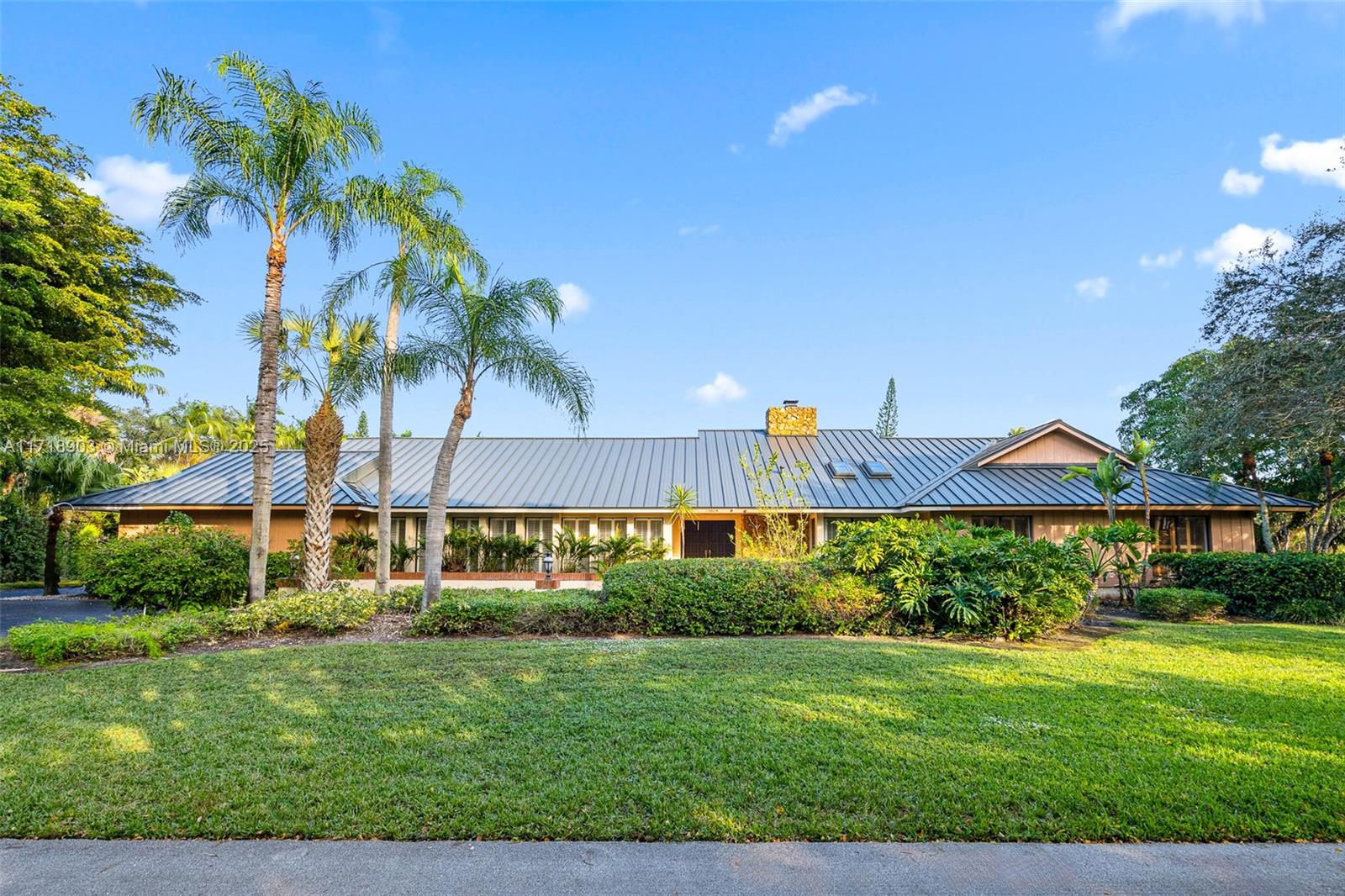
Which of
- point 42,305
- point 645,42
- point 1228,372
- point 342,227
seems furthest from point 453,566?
point 1228,372

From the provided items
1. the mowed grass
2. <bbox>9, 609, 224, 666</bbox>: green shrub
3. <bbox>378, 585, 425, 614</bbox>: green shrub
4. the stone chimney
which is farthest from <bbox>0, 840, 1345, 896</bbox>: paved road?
the stone chimney

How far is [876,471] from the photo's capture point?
19.3 meters

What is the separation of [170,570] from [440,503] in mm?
5150

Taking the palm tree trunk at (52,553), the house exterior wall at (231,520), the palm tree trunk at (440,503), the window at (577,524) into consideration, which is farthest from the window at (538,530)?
the palm tree trunk at (52,553)

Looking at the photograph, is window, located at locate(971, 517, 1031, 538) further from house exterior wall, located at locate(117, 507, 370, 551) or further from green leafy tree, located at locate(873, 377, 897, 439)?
green leafy tree, located at locate(873, 377, 897, 439)

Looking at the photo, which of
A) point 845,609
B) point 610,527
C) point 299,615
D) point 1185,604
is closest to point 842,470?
point 610,527

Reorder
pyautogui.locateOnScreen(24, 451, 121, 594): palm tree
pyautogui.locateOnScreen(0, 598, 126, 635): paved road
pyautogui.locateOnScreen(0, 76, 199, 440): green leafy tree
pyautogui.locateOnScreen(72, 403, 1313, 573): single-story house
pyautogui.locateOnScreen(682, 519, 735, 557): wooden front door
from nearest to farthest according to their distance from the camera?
pyautogui.locateOnScreen(0, 598, 126, 635): paved road, pyautogui.locateOnScreen(0, 76, 199, 440): green leafy tree, pyautogui.locateOnScreen(72, 403, 1313, 573): single-story house, pyautogui.locateOnScreen(24, 451, 121, 594): palm tree, pyautogui.locateOnScreen(682, 519, 735, 557): wooden front door

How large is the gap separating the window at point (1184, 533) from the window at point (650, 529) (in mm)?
13576

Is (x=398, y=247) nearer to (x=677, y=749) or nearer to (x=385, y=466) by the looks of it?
(x=385, y=466)

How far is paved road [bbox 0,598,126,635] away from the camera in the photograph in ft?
39.8

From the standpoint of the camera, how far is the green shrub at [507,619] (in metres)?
9.61

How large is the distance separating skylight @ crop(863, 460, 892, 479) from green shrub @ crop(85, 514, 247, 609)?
15.9 metres

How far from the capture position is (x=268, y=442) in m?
10.6

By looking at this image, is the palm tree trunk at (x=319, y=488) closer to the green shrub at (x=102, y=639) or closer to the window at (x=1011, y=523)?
the green shrub at (x=102, y=639)
